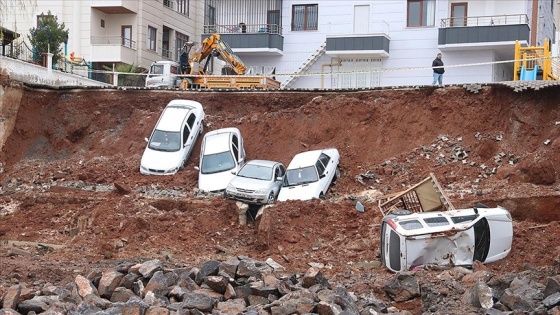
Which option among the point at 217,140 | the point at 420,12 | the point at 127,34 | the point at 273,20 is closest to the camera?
the point at 217,140

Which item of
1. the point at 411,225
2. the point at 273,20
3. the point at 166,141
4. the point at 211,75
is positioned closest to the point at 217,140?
the point at 166,141

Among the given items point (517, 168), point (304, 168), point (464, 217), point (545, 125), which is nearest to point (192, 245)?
point (304, 168)

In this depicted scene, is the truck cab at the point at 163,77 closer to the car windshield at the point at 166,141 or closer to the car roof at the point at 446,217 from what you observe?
the car windshield at the point at 166,141

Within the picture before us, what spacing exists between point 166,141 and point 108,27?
1796 cm

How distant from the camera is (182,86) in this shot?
38281 millimetres

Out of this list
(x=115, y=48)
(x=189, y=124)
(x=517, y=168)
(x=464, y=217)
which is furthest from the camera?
(x=115, y=48)

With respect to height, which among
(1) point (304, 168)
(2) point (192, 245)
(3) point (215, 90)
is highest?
(3) point (215, 90)

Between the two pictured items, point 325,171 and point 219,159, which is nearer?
point 325,171

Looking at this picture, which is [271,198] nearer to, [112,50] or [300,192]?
[300,192]

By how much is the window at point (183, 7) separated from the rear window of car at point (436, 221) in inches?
1294

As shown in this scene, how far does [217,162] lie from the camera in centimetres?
3036

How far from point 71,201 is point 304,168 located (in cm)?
745

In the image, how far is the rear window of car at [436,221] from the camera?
21688mm

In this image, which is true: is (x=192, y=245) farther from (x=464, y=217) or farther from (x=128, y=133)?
(x=128, y=133)
